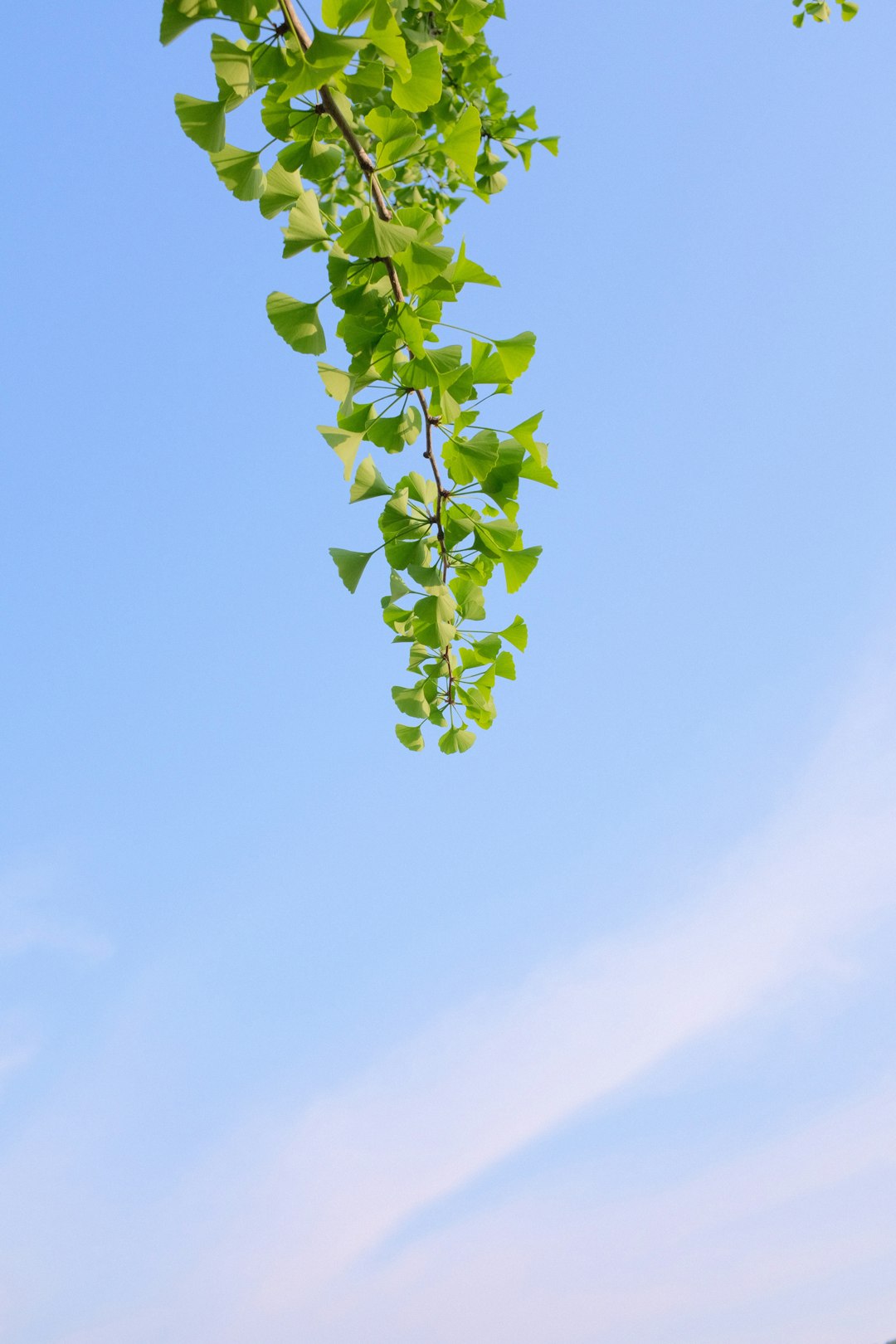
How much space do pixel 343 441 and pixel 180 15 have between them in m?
0.81

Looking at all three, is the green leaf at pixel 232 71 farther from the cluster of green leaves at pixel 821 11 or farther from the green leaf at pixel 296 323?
the cluster of green leaves at pixel 821 11

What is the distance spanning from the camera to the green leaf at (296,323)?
5.84 ft

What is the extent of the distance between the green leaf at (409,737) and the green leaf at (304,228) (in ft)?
4.71

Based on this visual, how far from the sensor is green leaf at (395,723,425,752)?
2789mm


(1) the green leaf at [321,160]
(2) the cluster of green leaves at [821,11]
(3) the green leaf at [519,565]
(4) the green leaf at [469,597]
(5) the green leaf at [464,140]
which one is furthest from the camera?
(2) the cluster of green leaves at [821,11]

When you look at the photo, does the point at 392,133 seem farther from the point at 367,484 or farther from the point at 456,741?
the point at 456,741

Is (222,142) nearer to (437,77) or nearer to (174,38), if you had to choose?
(174,38)

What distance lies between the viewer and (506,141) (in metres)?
4.31

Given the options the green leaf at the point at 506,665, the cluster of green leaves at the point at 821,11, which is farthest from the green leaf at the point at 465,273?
the cluster of green leaves at the point at 821,11

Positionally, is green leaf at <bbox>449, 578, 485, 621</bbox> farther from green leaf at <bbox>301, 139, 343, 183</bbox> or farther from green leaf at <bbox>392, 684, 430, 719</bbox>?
green leaf at <bbox>301, 139, 343, 183</bbox>

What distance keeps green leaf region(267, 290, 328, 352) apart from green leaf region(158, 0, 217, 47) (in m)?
0.43

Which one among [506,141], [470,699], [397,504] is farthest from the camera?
[506,141]

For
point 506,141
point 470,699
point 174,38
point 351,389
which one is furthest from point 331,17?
point 506,141

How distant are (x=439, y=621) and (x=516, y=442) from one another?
1.54 feet
